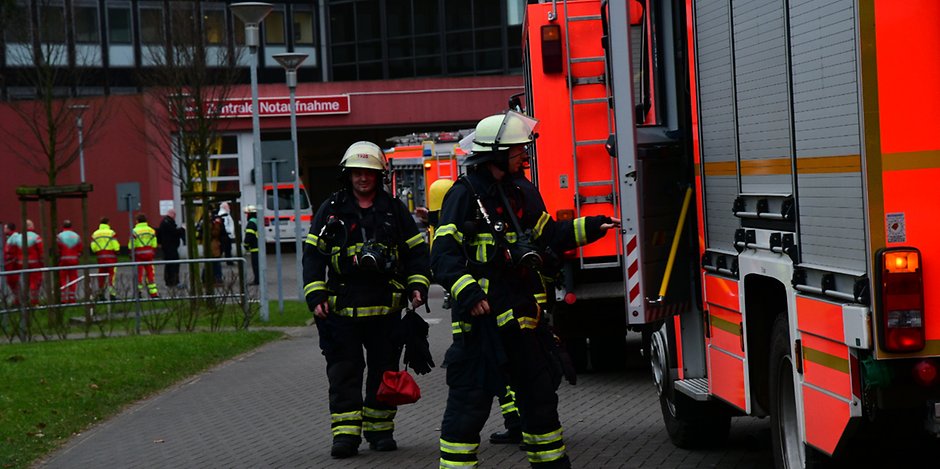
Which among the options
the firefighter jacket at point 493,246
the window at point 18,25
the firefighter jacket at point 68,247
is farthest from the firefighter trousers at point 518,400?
the window at point 18,25

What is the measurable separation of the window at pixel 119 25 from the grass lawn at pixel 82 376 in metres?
38.4

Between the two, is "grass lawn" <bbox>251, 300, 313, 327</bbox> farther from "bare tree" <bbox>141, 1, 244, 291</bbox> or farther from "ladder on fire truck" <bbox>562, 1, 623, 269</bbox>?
"ladder on fire truck" <bbox>562, 1, 623, 269</bbox>

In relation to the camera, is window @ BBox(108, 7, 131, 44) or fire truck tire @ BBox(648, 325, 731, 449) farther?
window @ BBox(108, 7, 131, 44)

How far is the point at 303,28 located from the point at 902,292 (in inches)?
2066

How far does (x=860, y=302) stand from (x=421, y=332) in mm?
4582

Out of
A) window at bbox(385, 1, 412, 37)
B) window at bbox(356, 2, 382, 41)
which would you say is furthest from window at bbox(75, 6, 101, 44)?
window at bbox(385, 1, 412, 37)

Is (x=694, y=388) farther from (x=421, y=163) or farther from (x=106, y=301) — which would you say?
(x=421, y=163)

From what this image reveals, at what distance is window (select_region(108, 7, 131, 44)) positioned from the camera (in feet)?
181

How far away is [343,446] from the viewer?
30.2 feet

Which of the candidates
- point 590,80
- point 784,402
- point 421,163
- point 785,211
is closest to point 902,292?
point 785,211

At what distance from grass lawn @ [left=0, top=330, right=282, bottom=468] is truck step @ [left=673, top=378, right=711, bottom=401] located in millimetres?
4631

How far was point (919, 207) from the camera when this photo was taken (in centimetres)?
514

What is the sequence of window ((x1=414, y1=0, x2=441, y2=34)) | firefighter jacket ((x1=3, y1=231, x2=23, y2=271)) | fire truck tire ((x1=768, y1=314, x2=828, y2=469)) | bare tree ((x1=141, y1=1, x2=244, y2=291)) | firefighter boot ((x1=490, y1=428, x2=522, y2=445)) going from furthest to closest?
1. window ((x1=414, y1=0, x2=441, y2=34))
2. bare tree ((x1=141, y1=1, x2=244, y2=291))
3. firefighter jacket ((x1=3, y1=231, x2=23, y2=271))
4. firefighter boot ((x1=490, y1=428, x2=522, y2=445))
5. fire truck tire ((x1=768, y1=314, x2=828, y2=469))

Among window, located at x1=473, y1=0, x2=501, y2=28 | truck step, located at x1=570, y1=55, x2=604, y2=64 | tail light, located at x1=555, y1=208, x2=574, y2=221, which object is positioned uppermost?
window, located at x1=473, y1=0, x2=501, y2=28
